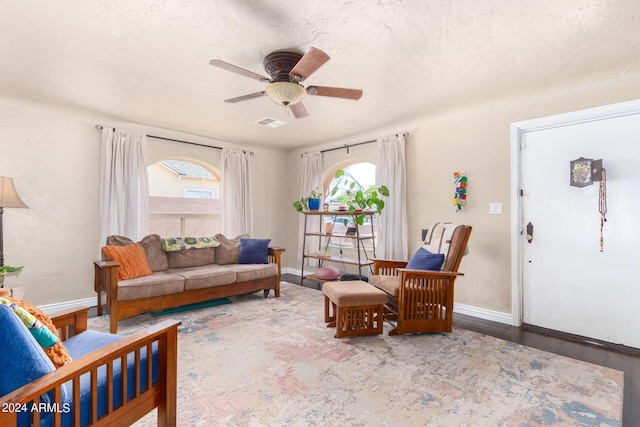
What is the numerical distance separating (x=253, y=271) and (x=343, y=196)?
64.7 inches

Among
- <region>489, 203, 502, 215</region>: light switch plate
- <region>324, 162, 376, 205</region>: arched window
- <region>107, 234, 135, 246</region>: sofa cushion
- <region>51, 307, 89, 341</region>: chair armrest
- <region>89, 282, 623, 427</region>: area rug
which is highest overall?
<region>324, 162, 376, 205</region>: arched window

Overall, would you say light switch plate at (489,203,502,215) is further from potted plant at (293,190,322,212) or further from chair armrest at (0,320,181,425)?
chair armrest at (0,320,181,425)

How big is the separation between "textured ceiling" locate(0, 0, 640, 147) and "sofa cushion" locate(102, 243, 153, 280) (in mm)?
1546

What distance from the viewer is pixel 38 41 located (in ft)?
6.92

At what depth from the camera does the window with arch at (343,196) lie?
15.4 ft

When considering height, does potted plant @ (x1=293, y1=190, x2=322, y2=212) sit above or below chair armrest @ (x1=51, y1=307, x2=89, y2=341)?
above

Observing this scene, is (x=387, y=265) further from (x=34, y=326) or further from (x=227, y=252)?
(x=34, y=326)

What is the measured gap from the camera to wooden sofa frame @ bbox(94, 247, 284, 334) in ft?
9.30

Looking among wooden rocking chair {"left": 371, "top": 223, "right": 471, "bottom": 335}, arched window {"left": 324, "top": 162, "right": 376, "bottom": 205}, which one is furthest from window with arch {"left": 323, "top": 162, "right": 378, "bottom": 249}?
wooden rocking chair {"left": 371, "top": 223, "right": 471, "bottom": 335}

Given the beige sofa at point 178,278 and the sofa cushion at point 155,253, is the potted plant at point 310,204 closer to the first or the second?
the beige sofa at point 178,278

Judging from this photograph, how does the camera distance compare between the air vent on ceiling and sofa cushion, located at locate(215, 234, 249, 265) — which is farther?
sofa cushion, located at locate(215, 234, 249, 265)

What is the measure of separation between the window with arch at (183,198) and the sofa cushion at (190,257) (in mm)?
770

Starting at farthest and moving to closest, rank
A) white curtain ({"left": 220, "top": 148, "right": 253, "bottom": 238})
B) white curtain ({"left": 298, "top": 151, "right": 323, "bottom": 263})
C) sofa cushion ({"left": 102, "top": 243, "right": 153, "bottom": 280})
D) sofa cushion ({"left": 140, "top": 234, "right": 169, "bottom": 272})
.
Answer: white curtain ({"left": 298, "top": 151, "right": 323, "bottom": 263}) < white curtain ({"left": 220, "top": 148, "right": 253, "bottom": 238}) < sofa cushion ({"left": 140, "top": 234, "right": 169, "bottom": 272}) < sofa cushion ({"left": 102, "top": 243, "right": 153, "bottom": 280})

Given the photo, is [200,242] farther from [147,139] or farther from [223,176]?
[147,139]
